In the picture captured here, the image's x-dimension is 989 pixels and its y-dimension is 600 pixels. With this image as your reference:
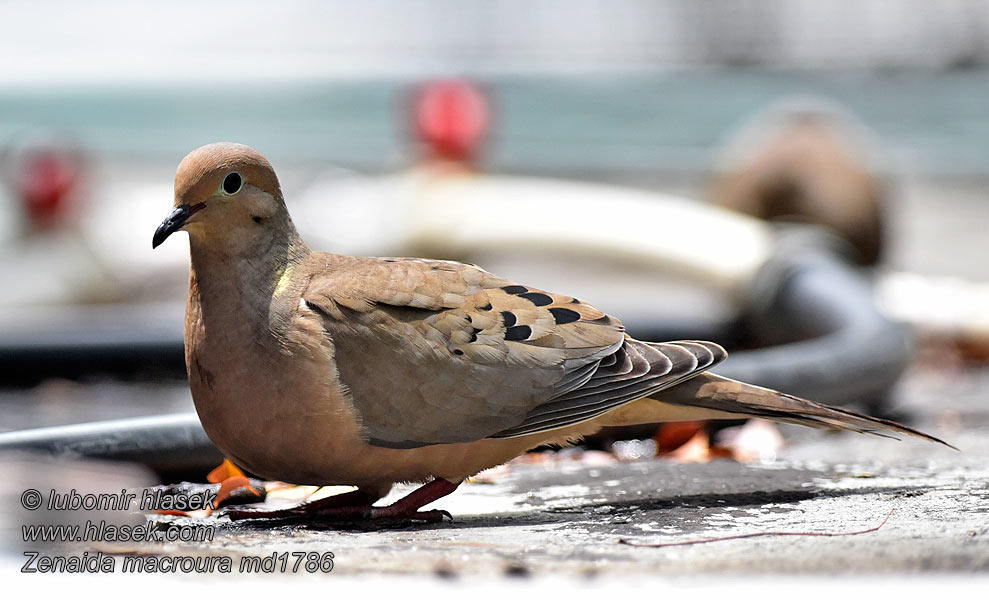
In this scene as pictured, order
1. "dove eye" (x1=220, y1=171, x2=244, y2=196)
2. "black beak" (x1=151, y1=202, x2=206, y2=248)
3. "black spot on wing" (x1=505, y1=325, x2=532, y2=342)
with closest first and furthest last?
"black beak" (x1=151, y1=202, x2=206, y2=248) → "dove eye" (x1=220, y1=171, x2=244, y2=196) → "black spot on wing" (x1=505, y1=325, x2=532, y2=342)

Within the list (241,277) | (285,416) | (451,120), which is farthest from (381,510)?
(451,120)

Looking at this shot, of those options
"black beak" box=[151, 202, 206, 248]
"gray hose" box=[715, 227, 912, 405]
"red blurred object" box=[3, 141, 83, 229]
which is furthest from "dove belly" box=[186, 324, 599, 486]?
"red blurred object" box=[3, 141, 83, 229]

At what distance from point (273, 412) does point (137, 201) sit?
31.2ft

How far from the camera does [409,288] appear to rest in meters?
2.84

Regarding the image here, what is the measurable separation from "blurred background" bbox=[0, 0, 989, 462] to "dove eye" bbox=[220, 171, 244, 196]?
274cm

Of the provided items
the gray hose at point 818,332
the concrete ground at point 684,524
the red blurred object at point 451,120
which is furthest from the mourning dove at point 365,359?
the red blurred object at point 451,120

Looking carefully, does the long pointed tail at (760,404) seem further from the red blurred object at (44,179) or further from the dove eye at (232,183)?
the red blurred object at (44,179)

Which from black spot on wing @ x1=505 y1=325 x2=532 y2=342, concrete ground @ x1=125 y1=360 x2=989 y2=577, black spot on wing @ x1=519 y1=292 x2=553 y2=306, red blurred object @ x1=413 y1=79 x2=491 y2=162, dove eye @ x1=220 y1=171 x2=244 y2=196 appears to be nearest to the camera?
concrete ground @ x1=125 y1=360 x2=989 y2=577

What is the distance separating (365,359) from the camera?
9.05ft

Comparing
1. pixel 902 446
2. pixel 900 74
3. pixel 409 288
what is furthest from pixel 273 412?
pixel 900 74

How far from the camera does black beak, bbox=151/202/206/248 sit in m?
2.63

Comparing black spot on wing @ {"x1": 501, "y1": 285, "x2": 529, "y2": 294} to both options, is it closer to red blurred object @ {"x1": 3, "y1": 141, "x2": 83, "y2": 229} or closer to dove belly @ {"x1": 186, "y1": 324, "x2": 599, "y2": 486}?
dove belly @ {"x1": 186, "y1": 324, "x2": 599, "y2": 486}

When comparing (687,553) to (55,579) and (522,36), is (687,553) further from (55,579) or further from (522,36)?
(522,36)

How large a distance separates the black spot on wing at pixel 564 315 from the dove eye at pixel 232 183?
0.79 meters
